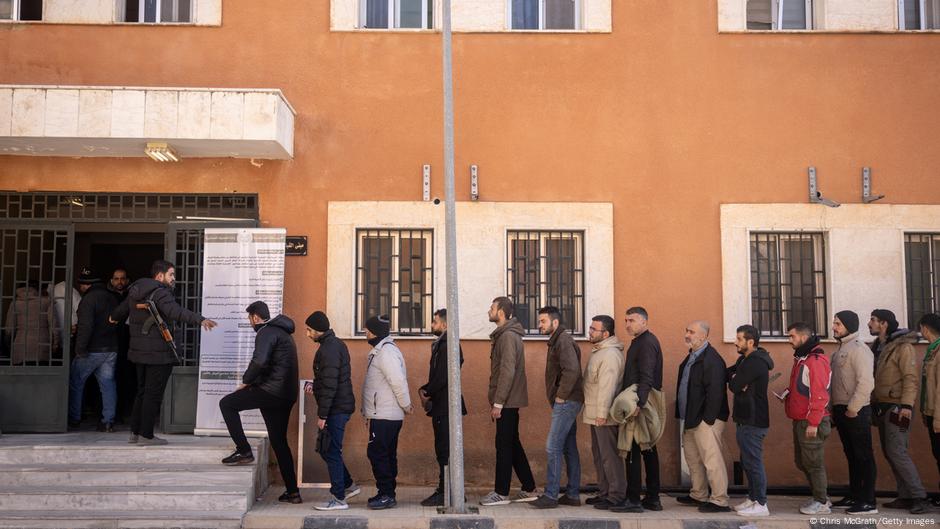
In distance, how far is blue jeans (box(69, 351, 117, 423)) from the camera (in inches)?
403

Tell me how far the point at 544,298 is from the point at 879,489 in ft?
14.6

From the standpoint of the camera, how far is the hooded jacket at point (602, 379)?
893 centimetres

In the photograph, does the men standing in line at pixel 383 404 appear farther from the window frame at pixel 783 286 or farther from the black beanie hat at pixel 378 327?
the window frame at pixel 783 286

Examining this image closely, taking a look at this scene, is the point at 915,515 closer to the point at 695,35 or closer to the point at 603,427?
the point at 603,427

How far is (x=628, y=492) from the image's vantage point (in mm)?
9109

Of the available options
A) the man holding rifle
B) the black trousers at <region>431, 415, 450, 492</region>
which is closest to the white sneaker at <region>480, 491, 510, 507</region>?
the black trousers at <region>431, 415, 450, 492</region>

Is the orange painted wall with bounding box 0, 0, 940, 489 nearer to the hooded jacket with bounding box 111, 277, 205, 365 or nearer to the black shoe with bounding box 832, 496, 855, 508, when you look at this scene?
the black shoe with bounding box 832, 496, 855, 508

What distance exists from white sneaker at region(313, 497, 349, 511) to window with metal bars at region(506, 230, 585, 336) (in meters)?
2.96

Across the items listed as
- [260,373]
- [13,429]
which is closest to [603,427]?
[260,373]

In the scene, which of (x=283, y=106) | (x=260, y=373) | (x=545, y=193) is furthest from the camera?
(x=545, y=193)

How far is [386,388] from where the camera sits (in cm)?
880

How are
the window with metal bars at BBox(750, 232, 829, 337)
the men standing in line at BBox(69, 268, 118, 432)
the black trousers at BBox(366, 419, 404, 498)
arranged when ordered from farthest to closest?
the window with metal bars at BBox(750, 232, 829, 337), the men standing in line at BBox(69, 268, 118, 432), the black trousers at BBox(366, 419, 404, 498)

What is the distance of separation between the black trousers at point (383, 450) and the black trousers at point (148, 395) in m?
2.26

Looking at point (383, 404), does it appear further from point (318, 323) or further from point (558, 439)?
point (558, 439)
